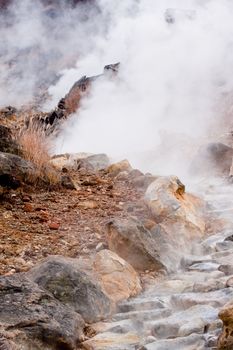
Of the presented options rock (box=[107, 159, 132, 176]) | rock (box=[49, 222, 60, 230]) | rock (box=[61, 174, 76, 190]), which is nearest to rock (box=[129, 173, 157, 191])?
rock (box=[107, 159, 132, 176])

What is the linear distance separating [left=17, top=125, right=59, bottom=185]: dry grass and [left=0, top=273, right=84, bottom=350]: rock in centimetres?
233

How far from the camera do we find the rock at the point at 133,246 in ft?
12.1

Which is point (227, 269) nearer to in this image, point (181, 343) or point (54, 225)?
point (181, 343)

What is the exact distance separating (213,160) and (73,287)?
19.3 ft

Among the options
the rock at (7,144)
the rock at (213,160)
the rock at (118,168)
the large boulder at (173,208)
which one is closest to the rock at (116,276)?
the large boulder at (173,208)

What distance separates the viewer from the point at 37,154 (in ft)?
17.4

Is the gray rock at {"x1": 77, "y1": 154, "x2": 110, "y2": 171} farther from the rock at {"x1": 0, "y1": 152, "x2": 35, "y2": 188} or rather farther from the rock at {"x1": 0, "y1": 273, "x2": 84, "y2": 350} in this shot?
the rock at {"x1": 0, "y1": 273, "x2": 84, "y2": 350}

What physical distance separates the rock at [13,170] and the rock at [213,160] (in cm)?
397

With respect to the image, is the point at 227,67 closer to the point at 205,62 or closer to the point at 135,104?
the point at 205,62

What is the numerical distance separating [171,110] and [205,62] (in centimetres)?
232

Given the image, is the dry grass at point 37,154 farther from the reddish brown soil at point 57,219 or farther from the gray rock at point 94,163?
the gray rock at point 94,163

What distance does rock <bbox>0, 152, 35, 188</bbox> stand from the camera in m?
4.62

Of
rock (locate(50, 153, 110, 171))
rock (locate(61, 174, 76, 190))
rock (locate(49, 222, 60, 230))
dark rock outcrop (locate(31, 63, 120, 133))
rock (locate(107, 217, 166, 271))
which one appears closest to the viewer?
rock (locate(107, 217, 166, 271))

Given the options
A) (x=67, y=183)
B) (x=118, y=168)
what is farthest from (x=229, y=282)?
(x=118, y=168)
